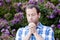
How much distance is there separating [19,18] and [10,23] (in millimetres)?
188

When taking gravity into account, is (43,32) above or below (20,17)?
above

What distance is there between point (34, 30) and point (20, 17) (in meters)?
1.64

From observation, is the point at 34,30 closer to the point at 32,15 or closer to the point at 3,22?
the point at 32,15

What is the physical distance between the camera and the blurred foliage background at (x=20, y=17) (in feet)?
17.8

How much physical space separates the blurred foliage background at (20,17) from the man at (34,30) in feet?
3.73

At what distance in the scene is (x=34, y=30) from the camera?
4008 millimetres

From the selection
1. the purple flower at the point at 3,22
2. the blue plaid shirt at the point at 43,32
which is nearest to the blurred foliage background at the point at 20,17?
the purple flower at the point at 3,22

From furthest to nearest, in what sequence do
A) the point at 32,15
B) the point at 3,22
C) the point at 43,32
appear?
the point at 3,22, the point at 43,32, the point at 32,15

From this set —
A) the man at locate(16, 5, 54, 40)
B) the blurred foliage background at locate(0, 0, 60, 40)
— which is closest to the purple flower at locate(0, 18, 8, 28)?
the blurred foliage background at locate(0, 0, 60, 40)

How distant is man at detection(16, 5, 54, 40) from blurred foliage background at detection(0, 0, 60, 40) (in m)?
1.14

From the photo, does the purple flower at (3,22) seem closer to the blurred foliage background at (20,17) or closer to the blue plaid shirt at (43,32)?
the blurred foliage background at (20,17)

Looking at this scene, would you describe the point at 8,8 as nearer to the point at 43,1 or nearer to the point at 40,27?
the point at 43,1

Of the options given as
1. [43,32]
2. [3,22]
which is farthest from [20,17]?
[43,32]

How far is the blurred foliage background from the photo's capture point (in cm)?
543
